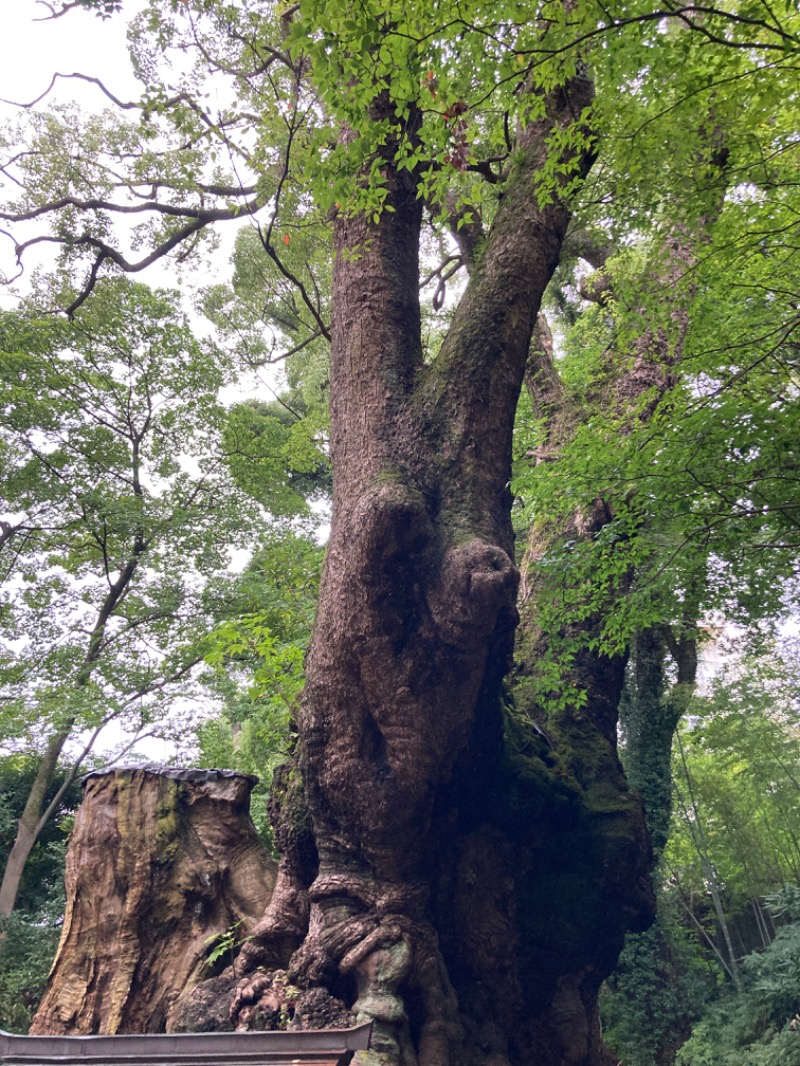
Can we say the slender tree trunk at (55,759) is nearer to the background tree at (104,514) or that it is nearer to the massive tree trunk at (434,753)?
the background tree at (104,514)

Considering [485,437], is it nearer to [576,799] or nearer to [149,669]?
[576,799]

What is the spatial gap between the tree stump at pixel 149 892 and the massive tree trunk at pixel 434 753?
49 cm

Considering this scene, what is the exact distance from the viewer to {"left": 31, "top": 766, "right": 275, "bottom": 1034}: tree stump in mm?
3789

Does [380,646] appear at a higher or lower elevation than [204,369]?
lower

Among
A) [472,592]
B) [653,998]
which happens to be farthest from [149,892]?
[653,998]

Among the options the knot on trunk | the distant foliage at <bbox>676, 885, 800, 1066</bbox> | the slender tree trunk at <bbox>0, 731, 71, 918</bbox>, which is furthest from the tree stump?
Result: the distant foliage at <bbox>676, 885, 800, 1066</bbox>

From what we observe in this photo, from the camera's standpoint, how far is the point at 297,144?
18.8 ft

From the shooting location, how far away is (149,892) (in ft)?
13.3

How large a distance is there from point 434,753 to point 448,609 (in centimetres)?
75

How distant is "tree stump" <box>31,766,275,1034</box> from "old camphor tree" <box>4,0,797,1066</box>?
452 millimetres

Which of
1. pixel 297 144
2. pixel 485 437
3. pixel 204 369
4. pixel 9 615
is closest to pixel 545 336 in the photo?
pixel 297 144

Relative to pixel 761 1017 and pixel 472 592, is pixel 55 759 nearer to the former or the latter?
pixel 472 592

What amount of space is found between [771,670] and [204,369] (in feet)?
29.1

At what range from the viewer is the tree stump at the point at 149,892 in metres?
3.79
